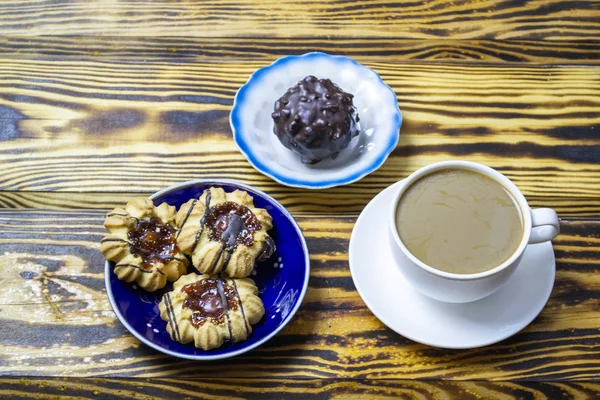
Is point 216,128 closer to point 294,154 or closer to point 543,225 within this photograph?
point 294,154

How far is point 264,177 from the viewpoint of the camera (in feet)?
4.04

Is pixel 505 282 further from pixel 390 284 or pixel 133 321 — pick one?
pixel 133 321

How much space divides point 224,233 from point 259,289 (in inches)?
5.0

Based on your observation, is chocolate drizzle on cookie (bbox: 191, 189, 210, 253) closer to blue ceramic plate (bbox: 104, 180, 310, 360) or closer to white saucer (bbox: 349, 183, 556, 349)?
blue ceramic plate (bbox: 104, 180, 310, 360)

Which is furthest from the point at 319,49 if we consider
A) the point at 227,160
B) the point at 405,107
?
the point at 227,160

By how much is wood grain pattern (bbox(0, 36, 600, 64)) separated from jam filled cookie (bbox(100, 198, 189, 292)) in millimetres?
448

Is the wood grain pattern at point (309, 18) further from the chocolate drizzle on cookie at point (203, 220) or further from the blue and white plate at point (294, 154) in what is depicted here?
the chocolate drizzle on cookie at point (203, 220)

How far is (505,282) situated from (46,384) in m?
0.80

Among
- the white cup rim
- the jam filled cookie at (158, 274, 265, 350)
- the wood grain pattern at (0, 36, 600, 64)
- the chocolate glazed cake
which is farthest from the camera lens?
the wood grain pattern at (0, 36, 600, 64)

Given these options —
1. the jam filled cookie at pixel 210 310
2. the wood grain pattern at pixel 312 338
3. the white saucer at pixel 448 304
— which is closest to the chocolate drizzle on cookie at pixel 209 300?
the jam filled cookie at pixel 210 310

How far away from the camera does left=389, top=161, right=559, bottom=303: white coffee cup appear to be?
895 millimetres

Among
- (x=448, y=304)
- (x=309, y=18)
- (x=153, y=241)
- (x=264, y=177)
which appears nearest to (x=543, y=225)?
(x=448, y=304)

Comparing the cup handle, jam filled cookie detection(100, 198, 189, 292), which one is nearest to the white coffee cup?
the cup handle

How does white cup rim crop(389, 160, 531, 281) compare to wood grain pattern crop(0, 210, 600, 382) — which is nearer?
white cup rim crop(389, 160, 531, 281)
